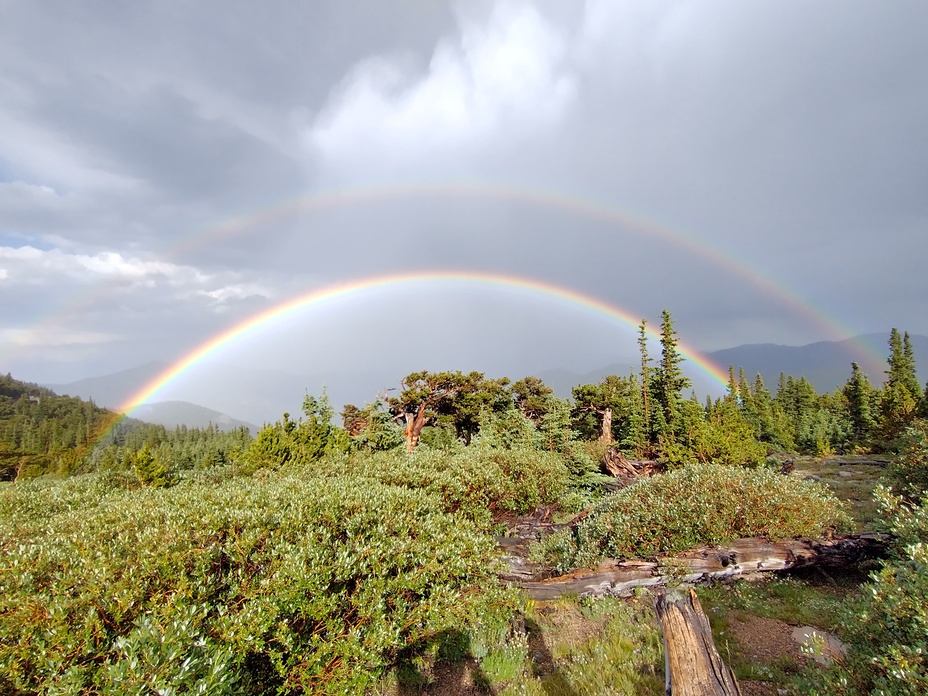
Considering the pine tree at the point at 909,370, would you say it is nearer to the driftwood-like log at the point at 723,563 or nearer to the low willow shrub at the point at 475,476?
the low willow shrub at the point at 475,476

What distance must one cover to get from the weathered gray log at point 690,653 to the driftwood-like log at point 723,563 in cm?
880

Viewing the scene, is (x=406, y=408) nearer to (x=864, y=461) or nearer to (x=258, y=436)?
(x=258, y=436)

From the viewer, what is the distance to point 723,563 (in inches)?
529

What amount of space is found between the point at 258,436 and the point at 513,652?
2526cm

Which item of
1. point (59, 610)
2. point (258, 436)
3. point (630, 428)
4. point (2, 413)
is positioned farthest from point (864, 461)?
point (2, 413)

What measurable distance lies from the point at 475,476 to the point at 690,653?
1462 centimetres

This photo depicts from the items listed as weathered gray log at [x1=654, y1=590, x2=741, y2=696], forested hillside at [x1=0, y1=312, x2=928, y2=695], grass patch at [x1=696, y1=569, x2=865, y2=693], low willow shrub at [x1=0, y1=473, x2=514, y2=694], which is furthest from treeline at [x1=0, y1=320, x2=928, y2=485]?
weathered gray log at [x1=654, y1=590, x2=741, y2=696]

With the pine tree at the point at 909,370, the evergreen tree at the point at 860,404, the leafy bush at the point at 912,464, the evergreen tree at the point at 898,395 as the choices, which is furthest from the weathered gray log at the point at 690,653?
the pine tree at the point at 909,370

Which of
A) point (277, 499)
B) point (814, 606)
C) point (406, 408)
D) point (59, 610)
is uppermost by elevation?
point (406, 408)

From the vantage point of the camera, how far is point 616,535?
15.3m

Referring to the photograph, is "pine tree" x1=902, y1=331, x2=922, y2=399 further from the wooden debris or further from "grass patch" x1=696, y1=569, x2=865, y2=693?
"grass patch" x1=696, y1=569, x2=865, y2=693

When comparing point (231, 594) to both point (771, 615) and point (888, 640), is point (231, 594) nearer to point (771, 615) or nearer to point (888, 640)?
point (888, 640)

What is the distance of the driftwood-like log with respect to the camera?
13.3 metres

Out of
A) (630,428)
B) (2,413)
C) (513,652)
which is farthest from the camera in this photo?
(2,413)
